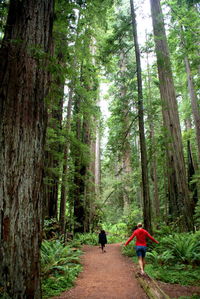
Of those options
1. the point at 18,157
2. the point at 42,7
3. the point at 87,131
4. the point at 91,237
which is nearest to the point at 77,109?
the point at 87,131

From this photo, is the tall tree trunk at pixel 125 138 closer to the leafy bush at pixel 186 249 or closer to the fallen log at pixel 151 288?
the leafy bush at pixel 186 249

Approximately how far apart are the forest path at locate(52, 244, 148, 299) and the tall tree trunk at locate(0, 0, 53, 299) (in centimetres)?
237

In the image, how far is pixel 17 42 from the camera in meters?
3.02

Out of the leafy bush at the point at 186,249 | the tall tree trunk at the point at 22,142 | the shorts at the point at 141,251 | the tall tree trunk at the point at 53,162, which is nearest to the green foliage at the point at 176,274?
the leafy bush at the point at 186,249

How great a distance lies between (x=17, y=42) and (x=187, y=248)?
7.18 m

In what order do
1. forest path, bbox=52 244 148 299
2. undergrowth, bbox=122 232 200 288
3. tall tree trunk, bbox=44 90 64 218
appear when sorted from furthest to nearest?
1. tall tree trunk, bbox=44 90 64 218
2. undergrowth, bbox=122 232 200 288
3. forest path, bbox=52 244 148 299

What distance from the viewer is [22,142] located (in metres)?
2.98

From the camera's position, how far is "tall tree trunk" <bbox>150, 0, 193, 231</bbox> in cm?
878

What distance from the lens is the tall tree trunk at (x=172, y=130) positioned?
8.78m

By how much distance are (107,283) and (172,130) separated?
6.90m

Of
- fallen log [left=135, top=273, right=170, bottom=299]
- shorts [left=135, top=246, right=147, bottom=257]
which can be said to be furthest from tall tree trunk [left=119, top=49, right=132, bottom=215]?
fallen log [left=135, top=273, right=170, bottom=299]

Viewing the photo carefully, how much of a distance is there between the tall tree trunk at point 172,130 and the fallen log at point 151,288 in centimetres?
432

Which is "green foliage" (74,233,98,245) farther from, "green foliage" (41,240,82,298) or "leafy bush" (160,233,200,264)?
"leafy bush" (160,233,200,264)

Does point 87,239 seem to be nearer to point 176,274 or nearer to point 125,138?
point 125,138
